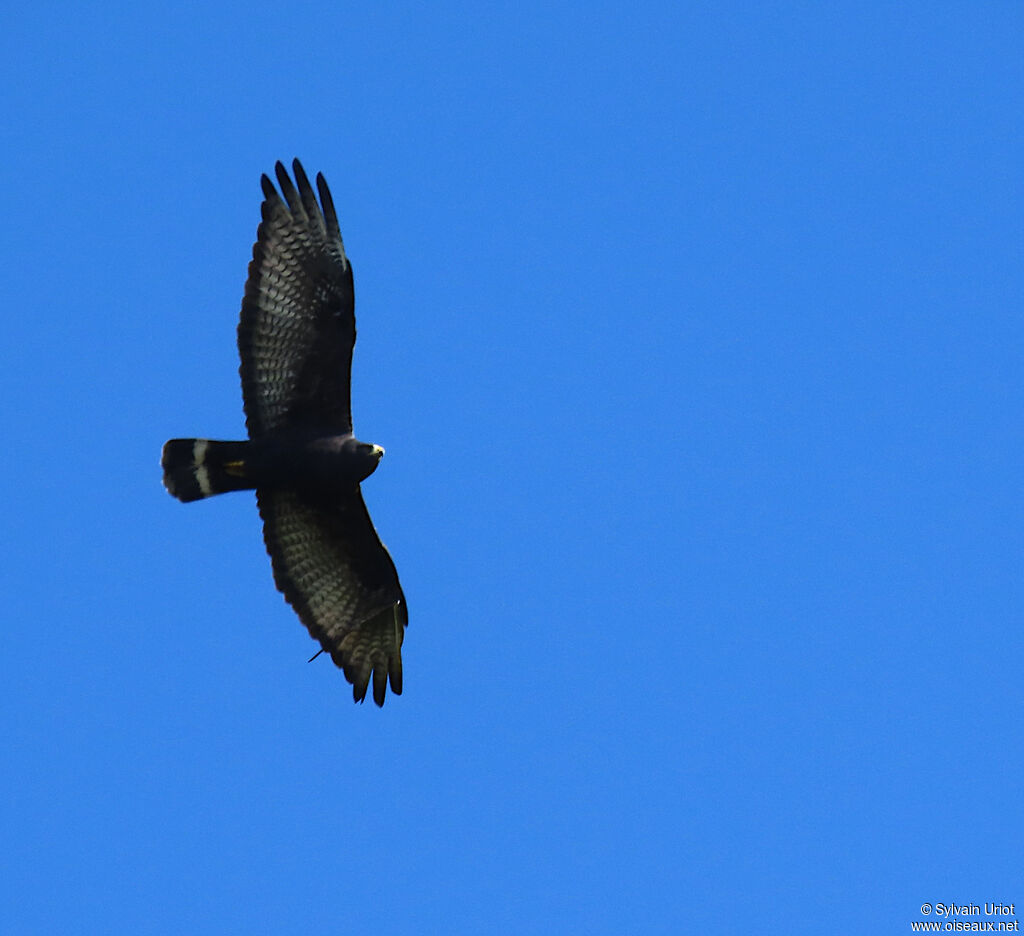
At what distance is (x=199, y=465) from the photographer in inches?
493

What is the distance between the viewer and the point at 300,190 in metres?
12.4

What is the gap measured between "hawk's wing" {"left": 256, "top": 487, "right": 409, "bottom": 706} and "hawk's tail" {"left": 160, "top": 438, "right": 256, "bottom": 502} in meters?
0.68

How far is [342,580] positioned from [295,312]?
2483 mm

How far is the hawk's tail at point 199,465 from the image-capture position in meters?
12.5

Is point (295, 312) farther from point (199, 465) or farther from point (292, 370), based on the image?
point (199, 465)

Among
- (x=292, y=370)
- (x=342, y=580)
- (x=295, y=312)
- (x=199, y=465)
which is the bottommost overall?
(x=342, y=580)

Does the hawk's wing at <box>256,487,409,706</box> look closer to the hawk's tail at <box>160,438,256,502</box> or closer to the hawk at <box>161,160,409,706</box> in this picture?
the hawk at <box>161,160,409,706</box>

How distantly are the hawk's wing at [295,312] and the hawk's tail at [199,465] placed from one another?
265mm

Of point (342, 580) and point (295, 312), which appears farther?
point (342, 580)

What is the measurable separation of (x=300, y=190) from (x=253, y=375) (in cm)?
152

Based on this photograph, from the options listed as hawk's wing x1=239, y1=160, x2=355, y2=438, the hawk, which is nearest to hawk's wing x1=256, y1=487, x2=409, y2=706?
the hawk

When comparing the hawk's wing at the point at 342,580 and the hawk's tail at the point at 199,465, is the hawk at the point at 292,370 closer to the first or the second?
the hawk's tail at the point at 199,465

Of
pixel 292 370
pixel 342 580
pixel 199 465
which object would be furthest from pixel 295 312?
Answer: pixel 342 580

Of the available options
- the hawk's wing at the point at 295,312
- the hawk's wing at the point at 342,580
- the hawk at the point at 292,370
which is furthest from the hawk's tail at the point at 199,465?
the hawk's wing at the point at 342,580
